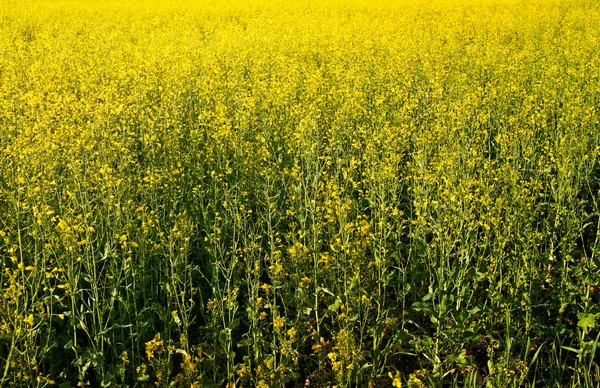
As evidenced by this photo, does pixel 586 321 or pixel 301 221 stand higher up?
pixel 301 221

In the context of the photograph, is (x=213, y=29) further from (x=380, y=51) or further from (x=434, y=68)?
(x=434, y=68)

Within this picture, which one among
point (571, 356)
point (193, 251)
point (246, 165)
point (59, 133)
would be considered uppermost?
point (59, 133)

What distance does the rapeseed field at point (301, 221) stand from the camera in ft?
9.92

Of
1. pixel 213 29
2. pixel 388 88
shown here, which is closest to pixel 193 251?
pixel 388 88

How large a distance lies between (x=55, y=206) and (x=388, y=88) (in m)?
4.67

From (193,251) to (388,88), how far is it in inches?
164

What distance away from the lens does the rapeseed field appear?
9.92 feet

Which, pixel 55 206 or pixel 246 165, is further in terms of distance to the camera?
pixel 246 165

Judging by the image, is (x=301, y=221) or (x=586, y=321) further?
(x=301, y=221)

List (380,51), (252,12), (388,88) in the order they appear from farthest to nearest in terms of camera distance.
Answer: (252,12) < (380,51) < (388,88)

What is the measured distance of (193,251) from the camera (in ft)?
13.6

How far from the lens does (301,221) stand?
3.72 metres

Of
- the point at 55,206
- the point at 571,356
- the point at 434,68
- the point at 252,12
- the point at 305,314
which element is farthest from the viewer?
the point at 252,12

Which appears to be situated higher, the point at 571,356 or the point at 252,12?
the point at 252,12
